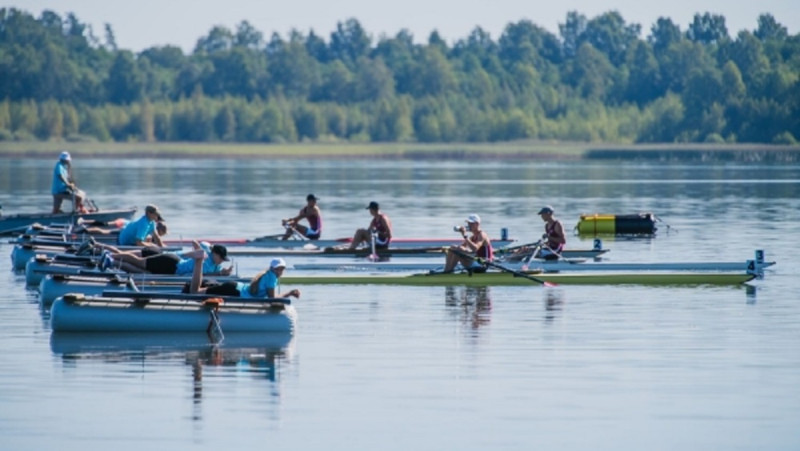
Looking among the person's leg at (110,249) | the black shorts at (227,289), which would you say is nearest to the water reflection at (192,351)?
the black shorts at (227,289)

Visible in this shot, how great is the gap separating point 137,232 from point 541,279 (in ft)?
26.1

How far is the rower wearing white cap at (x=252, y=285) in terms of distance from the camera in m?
28.2

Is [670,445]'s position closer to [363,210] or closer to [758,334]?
[758,334]

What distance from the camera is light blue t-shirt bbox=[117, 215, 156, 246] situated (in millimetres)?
37156

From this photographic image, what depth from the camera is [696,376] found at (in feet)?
80.7

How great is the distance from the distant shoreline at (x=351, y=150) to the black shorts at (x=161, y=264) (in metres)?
150

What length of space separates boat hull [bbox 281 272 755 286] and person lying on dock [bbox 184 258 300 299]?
688cm

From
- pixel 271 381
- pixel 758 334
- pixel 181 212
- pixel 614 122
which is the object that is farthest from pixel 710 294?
pixel 614 122

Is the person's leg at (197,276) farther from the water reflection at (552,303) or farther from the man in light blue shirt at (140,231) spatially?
the man in light blue shirt at (140,231)

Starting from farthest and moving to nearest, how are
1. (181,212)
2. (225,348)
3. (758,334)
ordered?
1. (181,212)
2. (758,334)
3. (225,348)

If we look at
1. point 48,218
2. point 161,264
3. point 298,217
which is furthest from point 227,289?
point 48,218

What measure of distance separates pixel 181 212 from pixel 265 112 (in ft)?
413

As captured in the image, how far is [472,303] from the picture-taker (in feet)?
110

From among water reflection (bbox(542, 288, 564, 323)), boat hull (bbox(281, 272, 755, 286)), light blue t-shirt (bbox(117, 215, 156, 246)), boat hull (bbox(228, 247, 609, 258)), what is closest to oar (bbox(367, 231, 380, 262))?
boat hull (bbox(228, 247, 609, 258))
